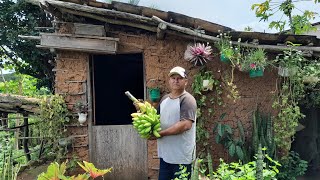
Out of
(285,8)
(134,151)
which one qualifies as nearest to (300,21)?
(285,8)

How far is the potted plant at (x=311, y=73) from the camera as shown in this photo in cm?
518

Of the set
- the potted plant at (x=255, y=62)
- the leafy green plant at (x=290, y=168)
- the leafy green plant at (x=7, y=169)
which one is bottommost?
the leafy green plant at (x=290, y=168)

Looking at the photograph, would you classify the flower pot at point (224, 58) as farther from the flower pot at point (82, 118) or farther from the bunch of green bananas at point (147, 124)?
the flower pot at point (82, 118)

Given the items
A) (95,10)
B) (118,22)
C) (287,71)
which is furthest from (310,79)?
(95,10)

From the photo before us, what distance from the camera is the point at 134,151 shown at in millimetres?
5855

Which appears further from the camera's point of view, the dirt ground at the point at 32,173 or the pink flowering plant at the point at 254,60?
the dirt ground at the point at 32,173

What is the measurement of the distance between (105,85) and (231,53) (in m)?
4.86

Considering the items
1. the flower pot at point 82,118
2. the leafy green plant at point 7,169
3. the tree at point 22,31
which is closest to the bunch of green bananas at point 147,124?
the leafy green plant at point 7,169

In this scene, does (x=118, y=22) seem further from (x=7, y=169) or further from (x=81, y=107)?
(x=7, y=169)

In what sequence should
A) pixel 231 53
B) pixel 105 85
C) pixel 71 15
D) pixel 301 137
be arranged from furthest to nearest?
pixel 105 85 → pixel 301 137 → pixel 71 15 → pixel 231 53

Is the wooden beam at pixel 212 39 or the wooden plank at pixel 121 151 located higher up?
the wooden beam at pixel 212 39

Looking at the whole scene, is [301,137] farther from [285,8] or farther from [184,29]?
[184,29]

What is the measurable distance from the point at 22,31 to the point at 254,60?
7.12 metres

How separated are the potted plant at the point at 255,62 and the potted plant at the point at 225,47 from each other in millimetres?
276
